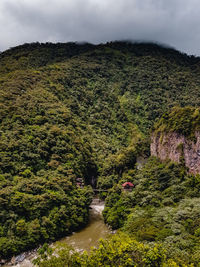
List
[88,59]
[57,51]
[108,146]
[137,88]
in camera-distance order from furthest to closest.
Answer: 1. [57,51]
2. [88,59]
3. [137,88]
4. [108,146]

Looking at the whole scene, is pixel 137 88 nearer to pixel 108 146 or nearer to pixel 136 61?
pixel 136 61

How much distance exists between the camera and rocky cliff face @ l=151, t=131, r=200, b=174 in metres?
38.7

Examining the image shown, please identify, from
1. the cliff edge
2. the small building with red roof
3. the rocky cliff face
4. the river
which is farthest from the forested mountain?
the cliff edge

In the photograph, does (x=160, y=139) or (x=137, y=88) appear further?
(x=137, y=88)

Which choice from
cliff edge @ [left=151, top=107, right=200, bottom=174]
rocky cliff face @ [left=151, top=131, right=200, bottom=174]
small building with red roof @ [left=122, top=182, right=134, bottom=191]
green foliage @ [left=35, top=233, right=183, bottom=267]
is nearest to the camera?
green foliage @ [left=35, top=233, right=183, bottom=267]

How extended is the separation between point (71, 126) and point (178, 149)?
3387 centimetres

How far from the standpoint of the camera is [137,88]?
120m

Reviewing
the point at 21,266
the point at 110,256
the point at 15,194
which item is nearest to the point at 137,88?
the point at 15,194

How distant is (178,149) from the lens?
43.8 m

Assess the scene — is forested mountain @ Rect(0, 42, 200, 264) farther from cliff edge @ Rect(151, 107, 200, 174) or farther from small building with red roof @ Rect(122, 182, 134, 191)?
cliff edge @ Rect(151, 107, 200, 174)

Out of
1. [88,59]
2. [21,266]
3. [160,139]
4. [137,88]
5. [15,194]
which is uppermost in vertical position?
[88,59]

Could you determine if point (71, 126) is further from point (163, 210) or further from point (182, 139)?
point (163, 210)

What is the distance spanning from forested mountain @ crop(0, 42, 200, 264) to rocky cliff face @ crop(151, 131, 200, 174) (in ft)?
9.37

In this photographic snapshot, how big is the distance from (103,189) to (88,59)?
96203 millimetres
